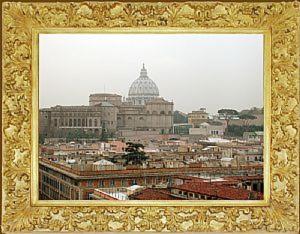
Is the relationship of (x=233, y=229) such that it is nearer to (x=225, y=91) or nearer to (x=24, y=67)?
(x=225, y=91)

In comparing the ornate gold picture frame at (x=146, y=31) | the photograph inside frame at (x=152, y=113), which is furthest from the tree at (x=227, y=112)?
the ornate gold picture frame at (x=146, y=31)

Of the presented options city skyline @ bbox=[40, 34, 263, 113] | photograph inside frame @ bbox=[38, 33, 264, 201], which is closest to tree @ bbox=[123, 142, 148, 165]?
photograph inside frame @ bbox=[38, 33, 264, 201]

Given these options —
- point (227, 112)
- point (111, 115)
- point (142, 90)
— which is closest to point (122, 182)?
point (111, 115)

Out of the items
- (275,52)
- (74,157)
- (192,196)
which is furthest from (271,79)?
(74,157)

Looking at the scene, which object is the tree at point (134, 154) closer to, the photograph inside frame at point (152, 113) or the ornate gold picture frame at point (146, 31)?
the photograph inside frame at point (152, 113)

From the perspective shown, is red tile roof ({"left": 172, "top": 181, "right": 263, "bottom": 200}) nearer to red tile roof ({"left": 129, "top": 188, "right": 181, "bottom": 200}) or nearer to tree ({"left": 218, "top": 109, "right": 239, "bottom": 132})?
red tile roof ({"left": 129, "top": 188, "right": 181, "bottom": 200})
